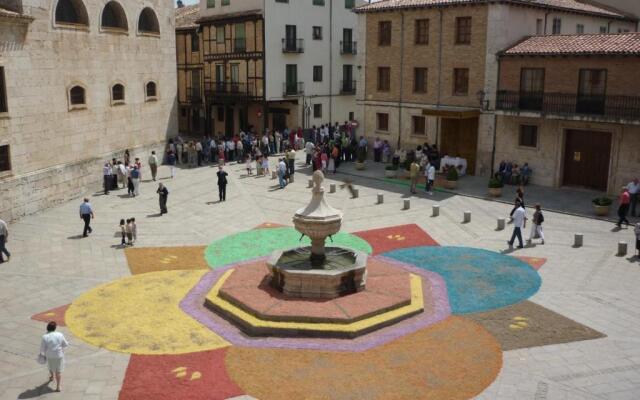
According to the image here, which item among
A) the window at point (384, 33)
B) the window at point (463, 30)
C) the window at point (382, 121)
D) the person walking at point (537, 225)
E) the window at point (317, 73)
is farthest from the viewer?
the window at point (317, 73)

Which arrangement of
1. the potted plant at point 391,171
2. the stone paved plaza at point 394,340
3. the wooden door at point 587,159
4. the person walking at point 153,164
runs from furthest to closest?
the potted plant at point 391,171 → the person walking at point 153,164 → the wooden door at point 587,159 → the stone paved plaza at point 394,340

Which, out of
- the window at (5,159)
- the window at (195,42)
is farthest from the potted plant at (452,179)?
the window at (195,42)

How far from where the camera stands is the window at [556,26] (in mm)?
A: 35812

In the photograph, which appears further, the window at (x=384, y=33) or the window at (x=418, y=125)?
the window at (x=384, y=33)

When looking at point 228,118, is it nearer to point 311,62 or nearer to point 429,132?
point 311,62

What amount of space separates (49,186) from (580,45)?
81.0ft

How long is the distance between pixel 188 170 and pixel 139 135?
3.38 meters

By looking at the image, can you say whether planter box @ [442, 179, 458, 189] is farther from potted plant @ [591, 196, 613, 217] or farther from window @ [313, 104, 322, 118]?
window @ [313, 104, 322, 118]

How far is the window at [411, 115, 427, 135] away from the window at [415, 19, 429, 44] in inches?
168

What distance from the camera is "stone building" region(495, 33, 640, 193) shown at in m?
27.5

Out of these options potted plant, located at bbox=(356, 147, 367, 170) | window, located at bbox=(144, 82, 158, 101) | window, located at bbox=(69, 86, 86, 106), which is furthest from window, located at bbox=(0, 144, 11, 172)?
potted plant, located at bbox=(356, 147, 367, 170)

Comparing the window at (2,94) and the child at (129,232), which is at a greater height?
the window at (2,94)

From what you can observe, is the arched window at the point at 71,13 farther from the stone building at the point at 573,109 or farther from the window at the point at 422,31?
the stone building at the point at 573,109

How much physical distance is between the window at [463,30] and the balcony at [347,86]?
1676cm
